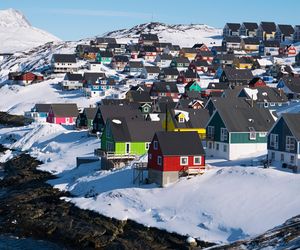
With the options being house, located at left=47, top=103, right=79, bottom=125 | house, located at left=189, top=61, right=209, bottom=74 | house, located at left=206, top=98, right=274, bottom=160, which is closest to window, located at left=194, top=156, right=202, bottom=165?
house, located at left=206, top=98, right=274, bottom=160

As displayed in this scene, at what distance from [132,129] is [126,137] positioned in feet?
5.35

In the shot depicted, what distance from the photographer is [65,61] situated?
142 metres

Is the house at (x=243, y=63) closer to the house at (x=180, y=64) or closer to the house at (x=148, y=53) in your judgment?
the house at (x=180, y=64)

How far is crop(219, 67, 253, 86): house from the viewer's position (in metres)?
114

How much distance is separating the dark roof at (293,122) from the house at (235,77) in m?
66.9

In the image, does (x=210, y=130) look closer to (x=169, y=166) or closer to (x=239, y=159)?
(x=239, y=159)

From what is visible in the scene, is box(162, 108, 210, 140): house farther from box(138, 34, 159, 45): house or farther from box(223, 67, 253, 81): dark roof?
box(138, 34, 159, 45): house

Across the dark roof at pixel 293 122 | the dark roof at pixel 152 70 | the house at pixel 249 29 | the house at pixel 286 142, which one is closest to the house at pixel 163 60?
the dark roof at pixel 152 70

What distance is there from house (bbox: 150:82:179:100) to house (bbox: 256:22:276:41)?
3007 inches

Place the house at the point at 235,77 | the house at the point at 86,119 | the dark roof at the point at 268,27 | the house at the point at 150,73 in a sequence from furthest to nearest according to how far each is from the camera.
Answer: the dark roof at the point at 268,27
the house at the point at 150,73
the house at the point at 235,77
the house at the point at 86,119

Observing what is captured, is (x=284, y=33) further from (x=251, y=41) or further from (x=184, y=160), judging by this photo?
(x=184, y=160)

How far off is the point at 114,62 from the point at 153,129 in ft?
287

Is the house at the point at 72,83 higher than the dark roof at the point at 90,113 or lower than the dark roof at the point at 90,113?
higher

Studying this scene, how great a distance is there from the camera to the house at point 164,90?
10594cm
